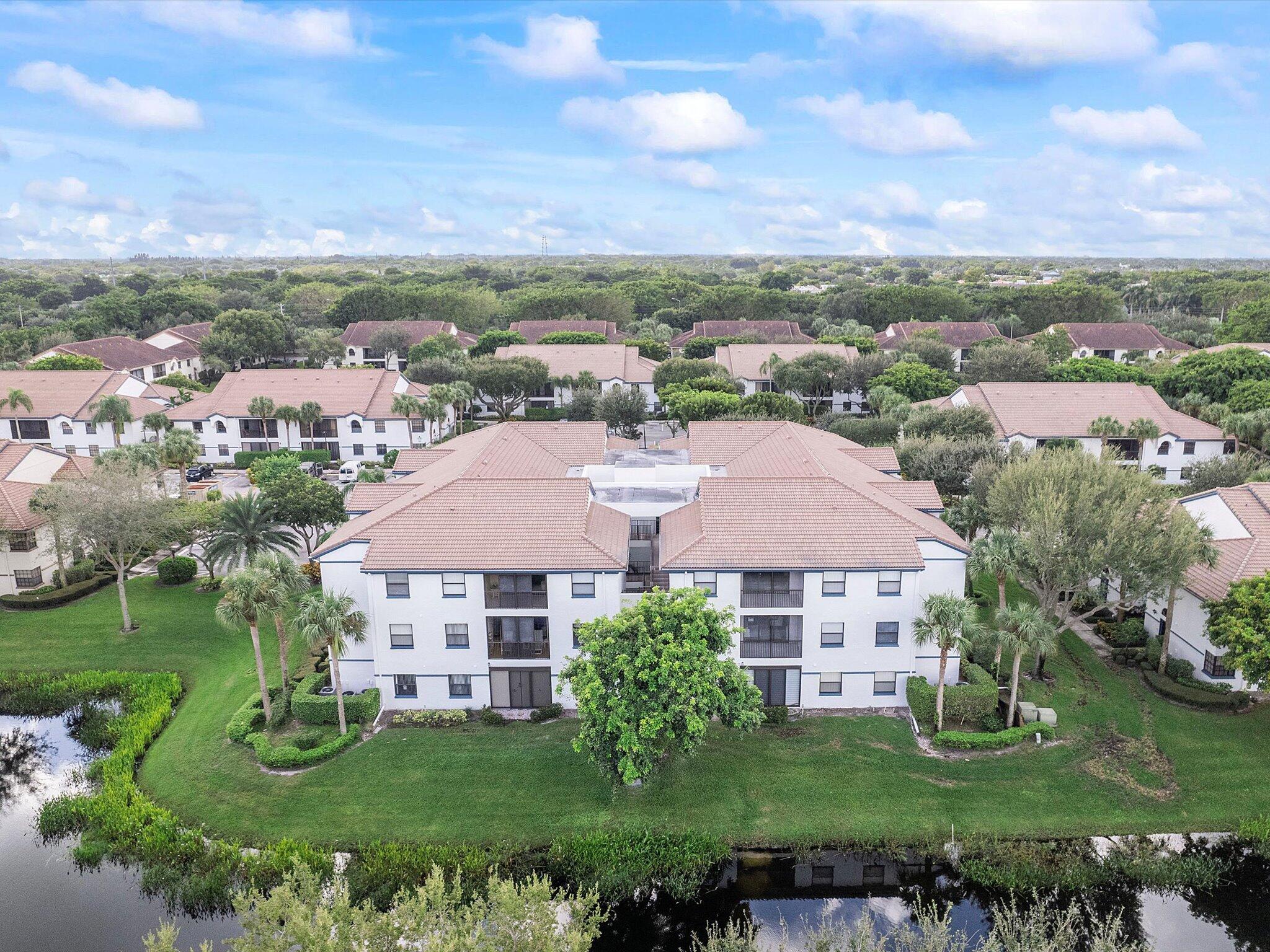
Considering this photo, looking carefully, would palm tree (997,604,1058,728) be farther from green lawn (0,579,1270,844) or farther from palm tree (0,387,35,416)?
palm tree (0,387,35,416)

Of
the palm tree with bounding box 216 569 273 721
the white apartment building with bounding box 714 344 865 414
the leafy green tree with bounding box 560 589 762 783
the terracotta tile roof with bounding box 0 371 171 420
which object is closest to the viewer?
the leafy green tree with bounding box 560 589 762 783

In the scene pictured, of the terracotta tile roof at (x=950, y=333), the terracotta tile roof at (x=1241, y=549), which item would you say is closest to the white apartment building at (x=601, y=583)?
the terracotta tile roof at (x=1241, y=549)

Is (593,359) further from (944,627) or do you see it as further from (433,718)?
(944,627)

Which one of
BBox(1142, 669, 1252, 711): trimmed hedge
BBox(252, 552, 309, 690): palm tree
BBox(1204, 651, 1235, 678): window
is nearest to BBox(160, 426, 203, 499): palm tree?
BBox(252, 552, 309, 690): palm tree

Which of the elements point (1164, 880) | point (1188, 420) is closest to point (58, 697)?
point (1164, 880)

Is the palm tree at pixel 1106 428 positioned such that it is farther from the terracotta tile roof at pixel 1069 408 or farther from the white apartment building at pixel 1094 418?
the terracotta tile roof at pixel 1069 408

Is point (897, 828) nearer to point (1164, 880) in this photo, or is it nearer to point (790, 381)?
point (1164, 880)

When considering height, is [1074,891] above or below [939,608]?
below
